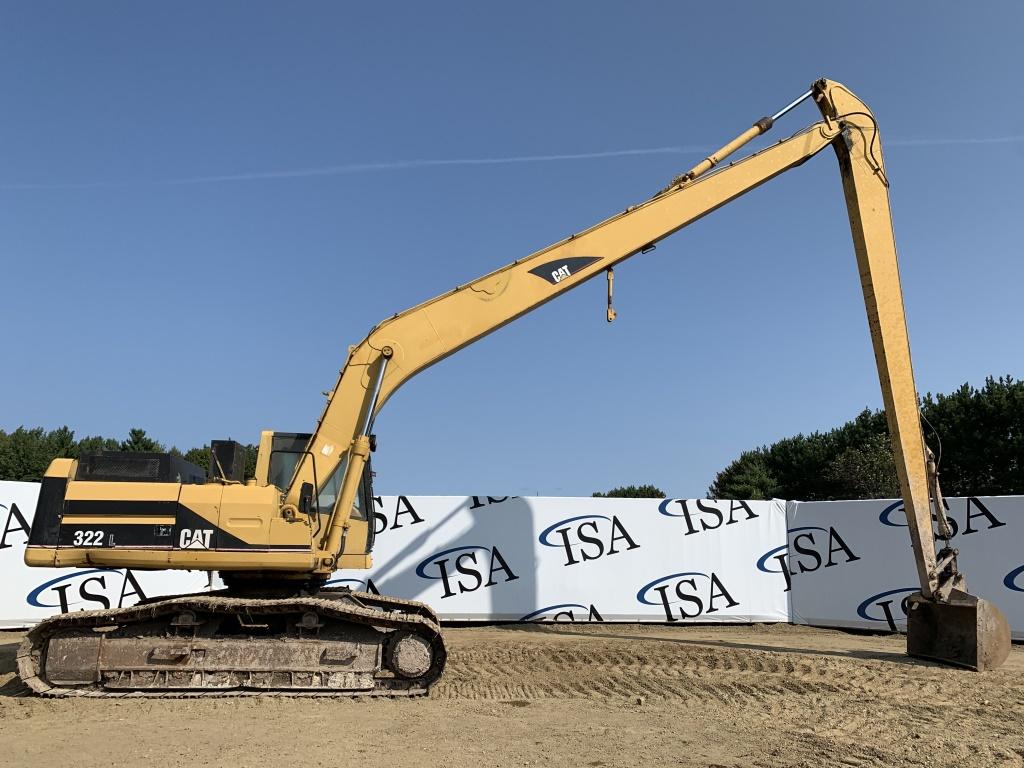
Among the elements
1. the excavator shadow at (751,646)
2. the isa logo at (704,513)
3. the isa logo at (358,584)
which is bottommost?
the excavator shadow at (751,646)

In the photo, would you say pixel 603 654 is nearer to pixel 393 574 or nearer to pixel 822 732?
pixel 822 732

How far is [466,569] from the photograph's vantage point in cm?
1348

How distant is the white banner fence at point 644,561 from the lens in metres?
13.1

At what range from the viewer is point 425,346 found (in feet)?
27.1

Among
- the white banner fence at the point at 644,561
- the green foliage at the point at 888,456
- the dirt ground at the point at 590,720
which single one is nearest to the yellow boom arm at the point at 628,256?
the dirt ground at the point at 590,720

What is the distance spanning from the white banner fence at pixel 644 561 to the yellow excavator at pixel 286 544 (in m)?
4.16

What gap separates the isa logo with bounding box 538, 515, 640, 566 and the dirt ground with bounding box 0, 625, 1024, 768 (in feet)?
14.1

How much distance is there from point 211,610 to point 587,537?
8111mm

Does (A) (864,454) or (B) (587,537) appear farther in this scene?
(A) (864,454)

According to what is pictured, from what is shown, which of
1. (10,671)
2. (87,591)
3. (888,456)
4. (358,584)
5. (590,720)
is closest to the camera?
(590,720)

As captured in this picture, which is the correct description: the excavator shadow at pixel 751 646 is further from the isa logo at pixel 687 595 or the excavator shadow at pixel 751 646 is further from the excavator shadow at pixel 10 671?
the excavator shadow at pixel 10 671

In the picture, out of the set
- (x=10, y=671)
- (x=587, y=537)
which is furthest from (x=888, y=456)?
(x=10, y=671)

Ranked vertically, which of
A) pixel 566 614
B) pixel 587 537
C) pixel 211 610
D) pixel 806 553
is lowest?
pixel 566 614

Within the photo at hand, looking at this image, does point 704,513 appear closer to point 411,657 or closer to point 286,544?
point 411,657
